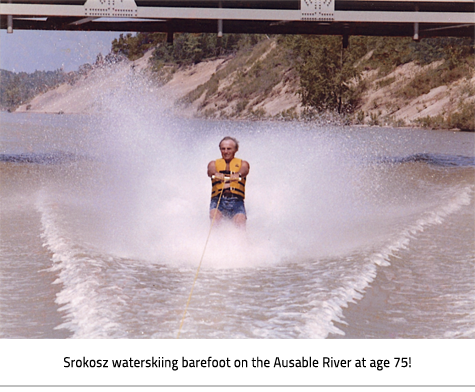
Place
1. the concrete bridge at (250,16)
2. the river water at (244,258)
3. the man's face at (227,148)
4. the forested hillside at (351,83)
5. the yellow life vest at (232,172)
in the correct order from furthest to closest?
the forested hillside at (351,83) → the concrete bridge at (250,16) → the yellow life vest at (232,172) → the man's face at (227,148) → the river water at (244,258)

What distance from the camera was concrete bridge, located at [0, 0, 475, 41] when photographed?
17.3m

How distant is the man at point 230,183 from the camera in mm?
9281

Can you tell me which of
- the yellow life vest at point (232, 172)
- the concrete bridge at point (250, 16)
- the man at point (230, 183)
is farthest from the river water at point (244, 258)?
the concrete bridge at point (250, 16)

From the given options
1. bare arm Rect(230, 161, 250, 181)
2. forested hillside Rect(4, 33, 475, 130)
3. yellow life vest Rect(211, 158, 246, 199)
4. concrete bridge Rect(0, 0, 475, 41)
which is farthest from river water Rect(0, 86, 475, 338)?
forested hillside Rect(4, 33, 475, 130)

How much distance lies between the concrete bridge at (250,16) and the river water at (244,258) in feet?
12.8

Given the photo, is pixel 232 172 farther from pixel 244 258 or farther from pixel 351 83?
pixel 351 83

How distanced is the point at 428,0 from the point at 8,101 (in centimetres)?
18429

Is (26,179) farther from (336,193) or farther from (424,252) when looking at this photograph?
(424,252)

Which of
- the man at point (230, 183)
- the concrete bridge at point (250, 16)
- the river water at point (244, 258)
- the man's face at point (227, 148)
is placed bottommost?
the river water at point (244, 258)

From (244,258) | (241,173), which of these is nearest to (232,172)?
(241,173)

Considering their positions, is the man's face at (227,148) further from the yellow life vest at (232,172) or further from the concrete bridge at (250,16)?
the concrete bridge at (250,16)

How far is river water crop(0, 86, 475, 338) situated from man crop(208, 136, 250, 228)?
0.22 meters

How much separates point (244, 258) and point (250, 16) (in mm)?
10644
